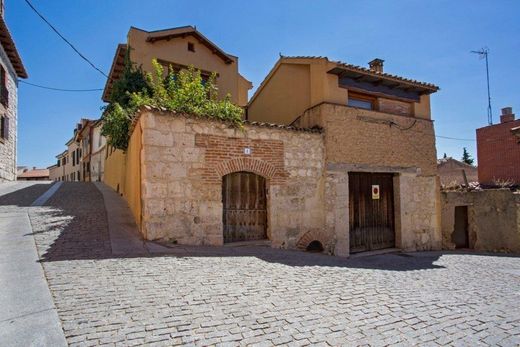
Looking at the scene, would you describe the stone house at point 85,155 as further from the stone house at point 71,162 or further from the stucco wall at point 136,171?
the stucco wall at point 136,171

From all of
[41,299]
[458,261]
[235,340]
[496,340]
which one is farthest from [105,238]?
[458,261]

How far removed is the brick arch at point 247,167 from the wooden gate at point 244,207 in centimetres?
32

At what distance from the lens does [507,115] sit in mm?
20500

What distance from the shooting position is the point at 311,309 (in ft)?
10.9

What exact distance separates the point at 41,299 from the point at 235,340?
80.4 inches

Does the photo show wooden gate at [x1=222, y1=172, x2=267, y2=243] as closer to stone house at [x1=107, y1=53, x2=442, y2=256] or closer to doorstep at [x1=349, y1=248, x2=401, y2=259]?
stone house at [x1=107, y1=53, x2=442, y2=256]

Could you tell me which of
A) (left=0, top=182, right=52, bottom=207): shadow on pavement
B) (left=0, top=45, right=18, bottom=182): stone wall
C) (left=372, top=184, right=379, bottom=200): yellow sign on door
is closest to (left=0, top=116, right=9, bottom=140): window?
(left=0, top=45, right=18, bottom=182): stone wall

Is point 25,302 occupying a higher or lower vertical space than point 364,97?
lower

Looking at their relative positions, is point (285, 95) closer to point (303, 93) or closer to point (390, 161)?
point (303, 93)

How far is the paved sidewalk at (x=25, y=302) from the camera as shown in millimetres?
2417

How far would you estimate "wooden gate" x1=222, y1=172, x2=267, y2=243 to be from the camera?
7.25 metres

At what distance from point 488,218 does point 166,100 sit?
11.5m

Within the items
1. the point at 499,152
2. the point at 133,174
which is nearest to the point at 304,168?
the point at 133,174

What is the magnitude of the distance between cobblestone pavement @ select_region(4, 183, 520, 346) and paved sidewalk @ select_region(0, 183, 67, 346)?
11cm
